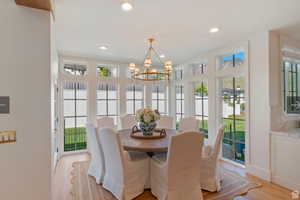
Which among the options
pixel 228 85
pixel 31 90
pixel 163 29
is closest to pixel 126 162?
pixel 31 90

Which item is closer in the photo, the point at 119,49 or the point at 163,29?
the point at 163,29

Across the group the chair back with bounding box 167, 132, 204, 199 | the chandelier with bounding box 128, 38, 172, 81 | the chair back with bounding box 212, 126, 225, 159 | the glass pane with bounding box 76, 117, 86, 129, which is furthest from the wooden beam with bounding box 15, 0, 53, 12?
the glass pane with bounding box 76, 117, 86, 129

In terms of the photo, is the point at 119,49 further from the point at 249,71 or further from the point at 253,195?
the point at 253,195

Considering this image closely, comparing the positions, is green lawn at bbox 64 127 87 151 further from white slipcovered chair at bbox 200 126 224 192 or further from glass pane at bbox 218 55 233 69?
glass pane at bbox 218 55 233 69

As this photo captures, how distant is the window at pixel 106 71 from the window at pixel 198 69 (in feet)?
7.83

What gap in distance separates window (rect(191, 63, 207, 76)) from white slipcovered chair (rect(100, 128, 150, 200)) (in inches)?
122

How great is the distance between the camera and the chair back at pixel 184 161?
2.08 metres

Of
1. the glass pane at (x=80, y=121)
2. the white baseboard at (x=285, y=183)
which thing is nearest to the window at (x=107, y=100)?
the glass pane at (x=80, y=121)

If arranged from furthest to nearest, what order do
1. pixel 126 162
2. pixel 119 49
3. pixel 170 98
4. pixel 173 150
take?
1. pixel 170 98
2. pixel 119 49
3. pixel 126 162
4. pixel 173 150

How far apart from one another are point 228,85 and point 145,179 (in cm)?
283

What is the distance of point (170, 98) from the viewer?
603cm

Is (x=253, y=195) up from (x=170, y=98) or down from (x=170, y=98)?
down

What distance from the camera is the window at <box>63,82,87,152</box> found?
4.63 m

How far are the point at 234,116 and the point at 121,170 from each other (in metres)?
2.84
